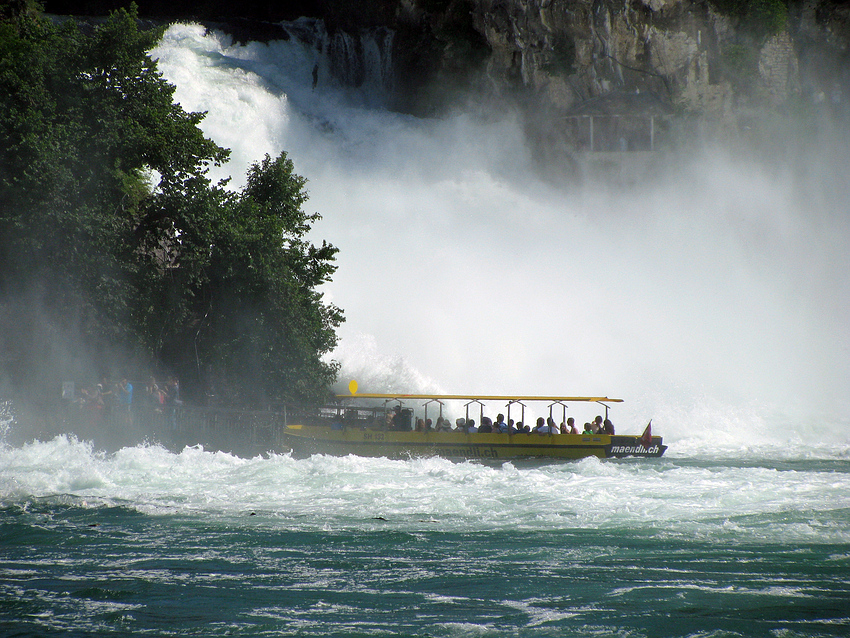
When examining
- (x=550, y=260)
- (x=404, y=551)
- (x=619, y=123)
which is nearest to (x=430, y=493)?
(x=404, y=551)

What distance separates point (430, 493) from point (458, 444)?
25.5ft

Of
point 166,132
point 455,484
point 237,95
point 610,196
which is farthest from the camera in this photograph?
point 610,196

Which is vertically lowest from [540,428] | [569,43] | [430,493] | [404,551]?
[404,551]

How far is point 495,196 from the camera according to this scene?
46.9 m

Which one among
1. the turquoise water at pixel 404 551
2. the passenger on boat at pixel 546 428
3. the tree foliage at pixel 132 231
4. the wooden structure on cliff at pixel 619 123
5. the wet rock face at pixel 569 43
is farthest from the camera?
the wooden structure on cliff at pixel 619 123

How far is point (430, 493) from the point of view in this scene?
17078 millimetres

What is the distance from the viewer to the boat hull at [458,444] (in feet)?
79.3

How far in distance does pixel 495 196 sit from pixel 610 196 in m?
7.77

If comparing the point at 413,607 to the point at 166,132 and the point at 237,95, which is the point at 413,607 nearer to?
the point at 166,132

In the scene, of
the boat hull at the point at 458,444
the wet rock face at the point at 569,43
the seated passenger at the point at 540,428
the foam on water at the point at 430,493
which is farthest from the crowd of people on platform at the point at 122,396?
the wet rock face at the point at 569,43

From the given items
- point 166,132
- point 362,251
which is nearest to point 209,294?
point 166,132

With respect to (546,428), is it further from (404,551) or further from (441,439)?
(404,551)

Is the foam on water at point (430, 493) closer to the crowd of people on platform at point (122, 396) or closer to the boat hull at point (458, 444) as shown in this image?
the crowd of people on platform at point (122, 396)

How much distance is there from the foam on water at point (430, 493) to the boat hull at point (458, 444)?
2.34 meters
